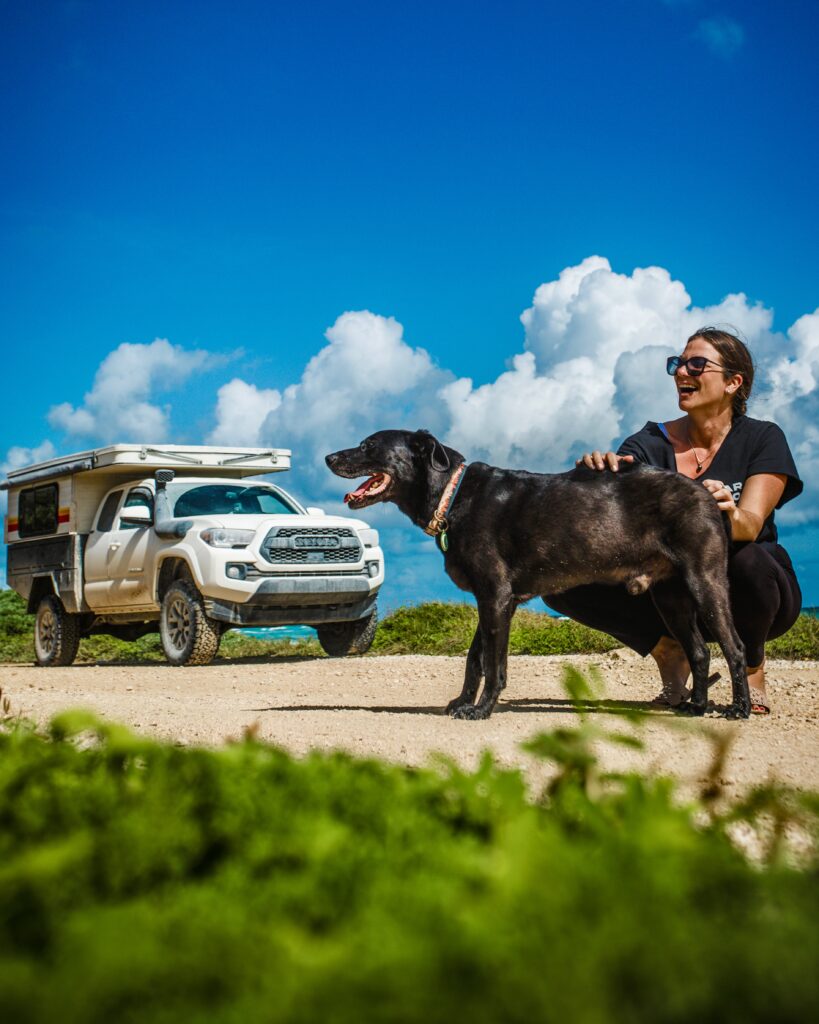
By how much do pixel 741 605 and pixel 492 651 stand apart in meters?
1.59

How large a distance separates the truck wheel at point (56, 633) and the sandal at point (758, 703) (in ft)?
35.4

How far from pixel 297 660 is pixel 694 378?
7238 millimetres

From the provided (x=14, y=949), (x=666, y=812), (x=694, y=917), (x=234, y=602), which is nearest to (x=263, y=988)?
(x=14, y=949)

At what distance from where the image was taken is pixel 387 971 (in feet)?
3.11

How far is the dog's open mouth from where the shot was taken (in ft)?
21.1

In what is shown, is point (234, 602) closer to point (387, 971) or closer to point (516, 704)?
point (516, 704)

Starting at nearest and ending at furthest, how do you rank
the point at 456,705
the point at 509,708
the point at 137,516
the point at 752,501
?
the point at 456,705, the point at 752,501, the point at 509,708, the point at 137,516

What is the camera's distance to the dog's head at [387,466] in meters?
6.37

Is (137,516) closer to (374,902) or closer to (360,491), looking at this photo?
(360,491)

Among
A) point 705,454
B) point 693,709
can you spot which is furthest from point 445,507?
point 693,709

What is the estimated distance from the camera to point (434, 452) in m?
6.24

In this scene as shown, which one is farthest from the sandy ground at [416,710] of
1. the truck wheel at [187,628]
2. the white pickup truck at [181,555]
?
the white pickup truck at [181,555]

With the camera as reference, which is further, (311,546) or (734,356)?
(311,546)

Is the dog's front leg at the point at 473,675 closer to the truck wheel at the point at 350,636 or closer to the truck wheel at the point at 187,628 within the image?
the truck wheel at the point at 187,628
